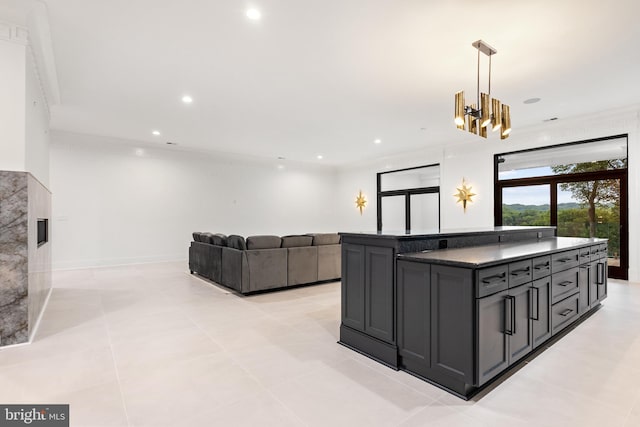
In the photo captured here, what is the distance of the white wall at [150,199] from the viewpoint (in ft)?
24.2

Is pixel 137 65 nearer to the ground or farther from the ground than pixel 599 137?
farther from the ground

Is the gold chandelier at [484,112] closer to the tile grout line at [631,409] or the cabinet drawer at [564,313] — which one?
the cabinet drawer at [564,313]

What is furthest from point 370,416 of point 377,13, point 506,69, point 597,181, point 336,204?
point 336,204

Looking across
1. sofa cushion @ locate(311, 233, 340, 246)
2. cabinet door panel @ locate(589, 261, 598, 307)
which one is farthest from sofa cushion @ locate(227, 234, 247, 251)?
cabinet door panel @ locate(589, 261, 598, 307)

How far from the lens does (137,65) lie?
411cm

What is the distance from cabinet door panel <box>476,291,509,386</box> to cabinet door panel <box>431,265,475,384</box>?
0.24 ft

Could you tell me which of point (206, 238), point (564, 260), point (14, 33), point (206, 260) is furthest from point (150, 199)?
point (564, 260)

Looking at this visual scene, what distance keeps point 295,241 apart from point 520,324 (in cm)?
350

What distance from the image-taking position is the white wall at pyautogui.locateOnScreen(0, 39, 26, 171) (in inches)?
121

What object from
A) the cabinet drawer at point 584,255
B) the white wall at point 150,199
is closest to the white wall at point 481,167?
the white wall at point 150,199

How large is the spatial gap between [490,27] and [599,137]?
15.3 ft

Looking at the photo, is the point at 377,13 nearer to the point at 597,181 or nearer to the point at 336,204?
the point at 597,181

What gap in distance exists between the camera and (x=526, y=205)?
725cm

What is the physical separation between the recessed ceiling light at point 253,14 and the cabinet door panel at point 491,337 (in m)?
3.07
